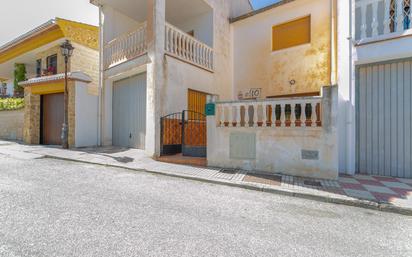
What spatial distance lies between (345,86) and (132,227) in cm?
637

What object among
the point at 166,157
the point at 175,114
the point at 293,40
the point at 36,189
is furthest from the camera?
the point at 293,40

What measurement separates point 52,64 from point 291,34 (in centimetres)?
1292

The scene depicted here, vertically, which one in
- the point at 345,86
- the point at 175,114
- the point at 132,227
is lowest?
the point at 132,227

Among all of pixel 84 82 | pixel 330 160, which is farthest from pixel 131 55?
pixel 330 160

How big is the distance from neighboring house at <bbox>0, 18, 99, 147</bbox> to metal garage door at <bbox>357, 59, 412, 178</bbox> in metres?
10.4

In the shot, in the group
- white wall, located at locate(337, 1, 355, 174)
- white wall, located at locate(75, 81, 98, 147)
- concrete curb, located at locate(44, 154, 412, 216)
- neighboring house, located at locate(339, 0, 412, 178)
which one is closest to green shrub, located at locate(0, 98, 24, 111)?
white wall, located at locate(75, 81, 98, 147)

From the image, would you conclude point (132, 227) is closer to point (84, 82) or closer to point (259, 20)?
point (84, 82)

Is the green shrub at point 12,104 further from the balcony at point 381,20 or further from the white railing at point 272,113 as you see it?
the balcony at point 381,20

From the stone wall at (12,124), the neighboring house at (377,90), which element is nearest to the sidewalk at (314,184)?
the neighboring house at (377,90)

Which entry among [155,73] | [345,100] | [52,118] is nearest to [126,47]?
[155,73]

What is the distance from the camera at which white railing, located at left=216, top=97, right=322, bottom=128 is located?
5.00 metres

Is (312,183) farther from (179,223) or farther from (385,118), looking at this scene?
(179,223)

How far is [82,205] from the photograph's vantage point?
3.25 m

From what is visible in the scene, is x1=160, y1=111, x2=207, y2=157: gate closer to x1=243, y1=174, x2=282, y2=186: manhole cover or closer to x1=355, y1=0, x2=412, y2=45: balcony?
x1=243, y1=174, x2=282, y2=186: manhole cover
